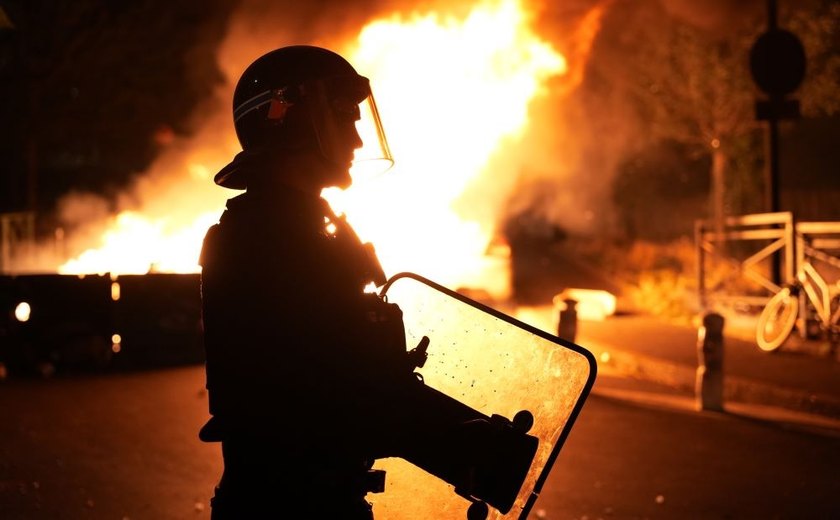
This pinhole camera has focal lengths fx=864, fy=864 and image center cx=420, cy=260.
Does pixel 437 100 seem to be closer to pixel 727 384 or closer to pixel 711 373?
pixel 727 384

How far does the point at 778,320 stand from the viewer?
432 inches

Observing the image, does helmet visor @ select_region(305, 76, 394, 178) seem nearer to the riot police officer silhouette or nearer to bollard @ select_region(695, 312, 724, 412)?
the riot police officer silhouette

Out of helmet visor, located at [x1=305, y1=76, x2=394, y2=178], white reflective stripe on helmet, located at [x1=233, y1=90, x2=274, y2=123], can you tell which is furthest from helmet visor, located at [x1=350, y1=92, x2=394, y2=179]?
white reflective stripe on helmet, located at [x1=233, y1=90, x2=274, y2=123]

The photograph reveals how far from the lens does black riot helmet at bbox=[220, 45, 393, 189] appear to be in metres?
2.05

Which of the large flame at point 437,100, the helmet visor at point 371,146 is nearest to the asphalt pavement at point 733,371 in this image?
the large flame at point 437,100

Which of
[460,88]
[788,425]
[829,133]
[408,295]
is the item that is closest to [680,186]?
[829,133]

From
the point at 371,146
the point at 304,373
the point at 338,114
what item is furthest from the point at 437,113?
the point at 304,373

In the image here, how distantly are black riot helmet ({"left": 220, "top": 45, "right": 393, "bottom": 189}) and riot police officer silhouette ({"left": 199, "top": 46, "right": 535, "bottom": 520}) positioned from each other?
0.15m

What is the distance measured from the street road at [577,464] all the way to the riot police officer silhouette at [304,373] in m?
3.36

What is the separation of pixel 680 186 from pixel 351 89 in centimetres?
2511

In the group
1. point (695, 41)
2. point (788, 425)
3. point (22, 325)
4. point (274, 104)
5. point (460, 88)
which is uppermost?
point (695, 41)

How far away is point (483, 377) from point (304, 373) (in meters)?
A: 0.53

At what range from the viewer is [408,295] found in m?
2.24

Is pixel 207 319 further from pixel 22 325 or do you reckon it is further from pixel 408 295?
pixel 22 325
